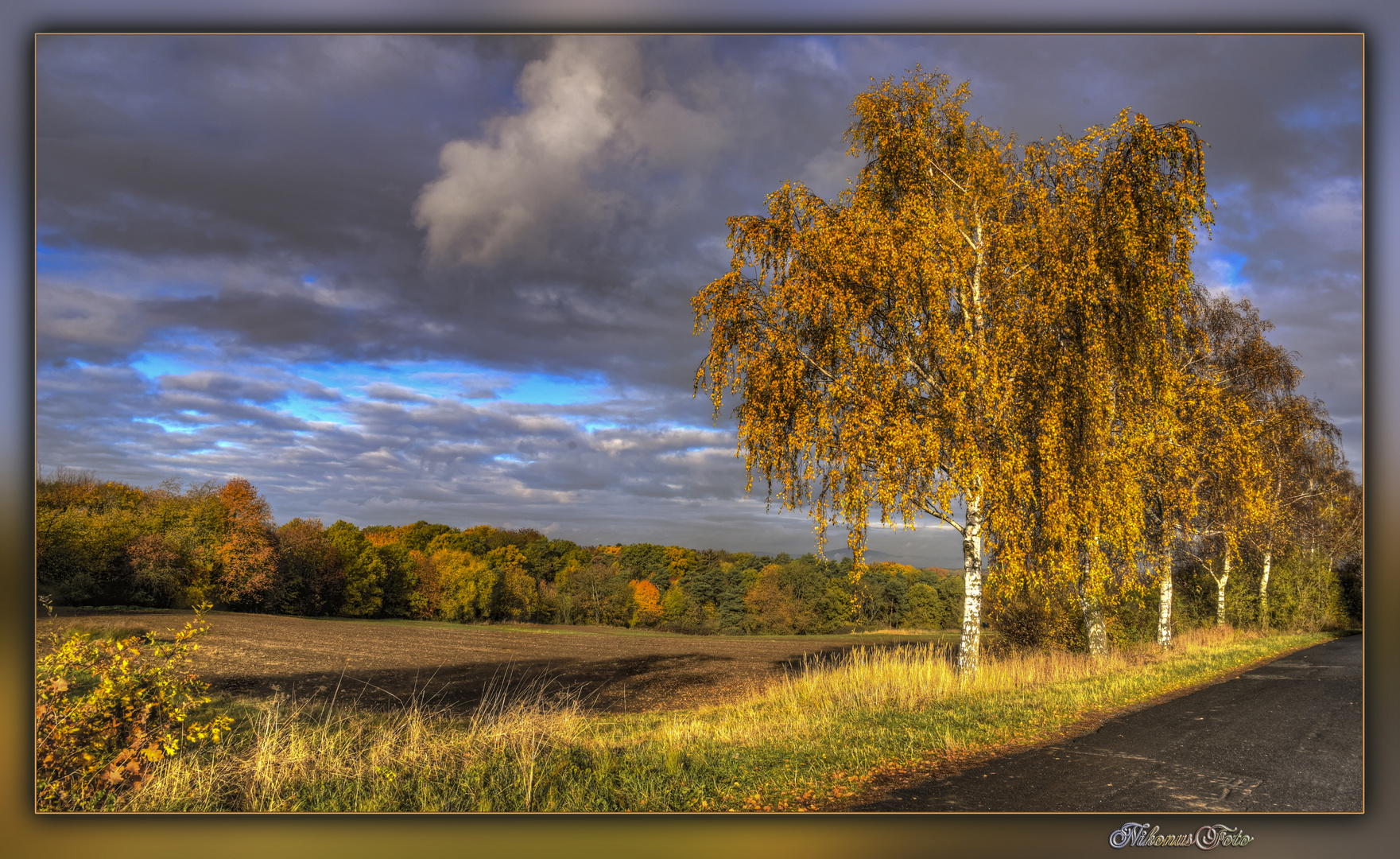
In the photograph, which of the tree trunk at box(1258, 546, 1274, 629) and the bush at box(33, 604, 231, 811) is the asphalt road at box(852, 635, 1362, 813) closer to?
the bush at box(33, 604, 231, 811)

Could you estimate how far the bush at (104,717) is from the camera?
6.35 metres

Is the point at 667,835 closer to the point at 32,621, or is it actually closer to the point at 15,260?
the point at 32,621

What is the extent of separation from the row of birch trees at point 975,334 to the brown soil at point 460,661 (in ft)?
14.5

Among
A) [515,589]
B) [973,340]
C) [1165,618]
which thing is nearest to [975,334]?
[973,340]

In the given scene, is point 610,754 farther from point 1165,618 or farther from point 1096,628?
point 1165,618

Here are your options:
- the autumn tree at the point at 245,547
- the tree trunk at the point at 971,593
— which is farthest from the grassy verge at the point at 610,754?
the autumn tree at the point at 245,547

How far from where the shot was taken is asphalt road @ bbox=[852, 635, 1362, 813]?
6629mm

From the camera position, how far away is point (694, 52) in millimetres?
7691

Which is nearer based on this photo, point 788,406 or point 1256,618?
point 788,406

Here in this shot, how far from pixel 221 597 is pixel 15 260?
1741 cm

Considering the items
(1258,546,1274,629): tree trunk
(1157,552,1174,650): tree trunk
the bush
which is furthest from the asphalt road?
(1258,546,1274,629): tree trunk

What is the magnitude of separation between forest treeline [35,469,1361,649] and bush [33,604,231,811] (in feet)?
5.05

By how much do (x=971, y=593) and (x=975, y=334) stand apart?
15.5 ft

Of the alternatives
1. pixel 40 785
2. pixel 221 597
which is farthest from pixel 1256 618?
pixel 221 597
